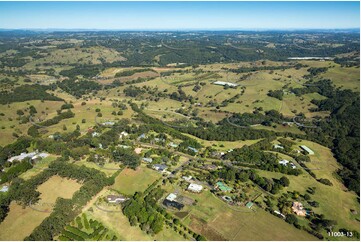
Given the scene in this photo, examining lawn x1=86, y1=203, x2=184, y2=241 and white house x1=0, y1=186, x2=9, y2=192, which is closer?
lawn x1=86, y1=203, x2=184, y2=241

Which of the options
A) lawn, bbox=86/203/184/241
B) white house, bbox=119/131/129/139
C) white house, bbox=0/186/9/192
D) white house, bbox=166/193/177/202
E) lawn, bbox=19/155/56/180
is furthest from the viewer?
white house, bbox=119/131/129/139

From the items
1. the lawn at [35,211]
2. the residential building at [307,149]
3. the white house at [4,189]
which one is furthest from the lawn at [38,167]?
the residential building at [307,149]

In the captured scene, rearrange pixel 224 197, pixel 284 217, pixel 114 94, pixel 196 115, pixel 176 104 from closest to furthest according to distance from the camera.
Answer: pixel 284 217, pixel 224 197, pixel 196 115, pixel 176 104, pixel 114 94

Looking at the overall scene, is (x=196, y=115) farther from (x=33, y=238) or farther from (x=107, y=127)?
(x=33, y=238)

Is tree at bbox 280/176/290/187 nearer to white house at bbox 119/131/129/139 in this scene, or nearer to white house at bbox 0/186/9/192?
white house at bbox 119/131/129/139

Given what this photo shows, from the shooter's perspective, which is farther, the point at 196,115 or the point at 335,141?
the point at 196,115

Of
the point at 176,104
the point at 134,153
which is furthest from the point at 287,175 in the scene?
the point at 176,104

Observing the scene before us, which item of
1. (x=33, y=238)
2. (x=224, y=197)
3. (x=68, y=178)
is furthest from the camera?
(x=68, y=178)

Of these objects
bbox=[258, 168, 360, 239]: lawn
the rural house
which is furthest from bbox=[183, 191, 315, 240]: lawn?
the rural house

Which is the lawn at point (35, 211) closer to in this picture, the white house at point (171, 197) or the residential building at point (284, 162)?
the white house at point (171, 197)
